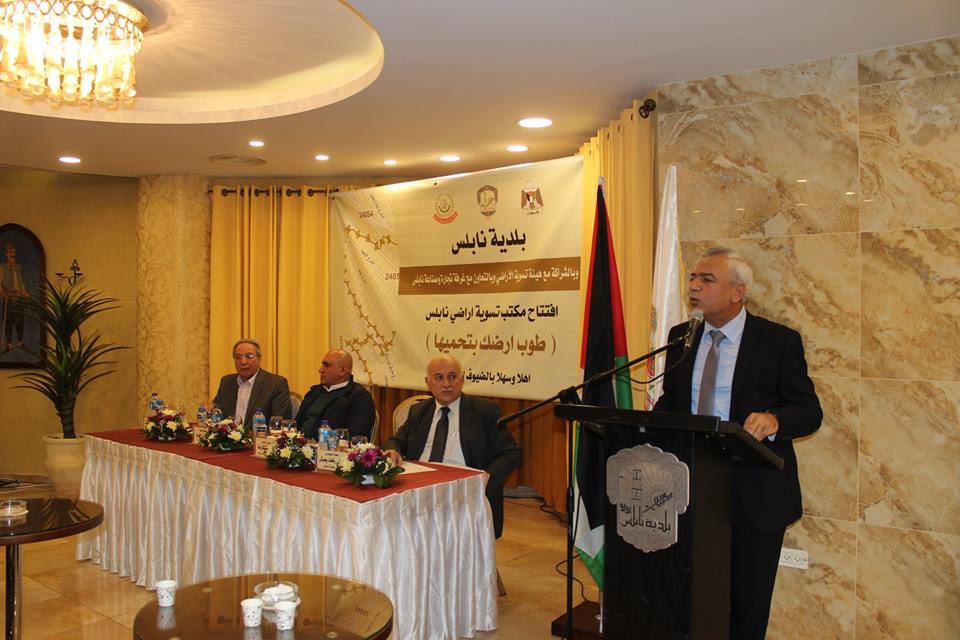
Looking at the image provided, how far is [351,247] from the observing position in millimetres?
6977

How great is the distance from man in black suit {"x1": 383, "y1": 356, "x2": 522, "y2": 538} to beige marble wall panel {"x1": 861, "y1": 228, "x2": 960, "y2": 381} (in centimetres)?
180

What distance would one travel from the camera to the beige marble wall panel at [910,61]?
3.36 m

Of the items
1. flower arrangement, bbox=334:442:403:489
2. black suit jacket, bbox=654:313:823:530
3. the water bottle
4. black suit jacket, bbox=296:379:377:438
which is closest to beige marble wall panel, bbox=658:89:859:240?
black suit jacket, bbox=654:313:823:530

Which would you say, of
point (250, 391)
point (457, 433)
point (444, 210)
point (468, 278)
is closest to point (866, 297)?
point (457, 433)

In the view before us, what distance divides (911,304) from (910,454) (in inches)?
25.3

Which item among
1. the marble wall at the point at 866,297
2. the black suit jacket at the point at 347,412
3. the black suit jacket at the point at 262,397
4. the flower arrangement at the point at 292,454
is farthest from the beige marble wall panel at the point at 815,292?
the black suit jacket at the point at 262,397

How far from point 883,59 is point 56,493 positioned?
6871 millimetres

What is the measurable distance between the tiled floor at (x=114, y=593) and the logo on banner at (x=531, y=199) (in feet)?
7.74

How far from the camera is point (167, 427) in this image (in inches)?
183

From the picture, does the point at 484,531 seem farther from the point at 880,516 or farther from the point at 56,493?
the point at 56,493

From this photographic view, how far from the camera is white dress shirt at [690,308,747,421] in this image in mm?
2824

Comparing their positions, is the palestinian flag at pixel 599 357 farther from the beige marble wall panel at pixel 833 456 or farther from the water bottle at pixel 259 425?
the water bottle at pixel 259 425

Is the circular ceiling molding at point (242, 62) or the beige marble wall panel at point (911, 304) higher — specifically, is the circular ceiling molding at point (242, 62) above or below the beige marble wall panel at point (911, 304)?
above

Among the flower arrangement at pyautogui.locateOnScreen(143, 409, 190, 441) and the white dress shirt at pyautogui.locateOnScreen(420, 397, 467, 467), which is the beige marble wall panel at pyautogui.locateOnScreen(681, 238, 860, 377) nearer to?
the white dress shirt at pyautogui.locateOnScreen(420, 397, 467, 467)
